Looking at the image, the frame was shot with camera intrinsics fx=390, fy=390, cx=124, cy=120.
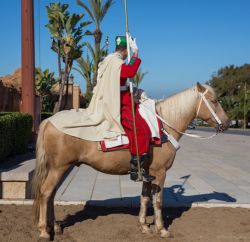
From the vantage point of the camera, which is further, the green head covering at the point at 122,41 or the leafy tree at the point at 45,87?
the leafy tree at the point at 45,87

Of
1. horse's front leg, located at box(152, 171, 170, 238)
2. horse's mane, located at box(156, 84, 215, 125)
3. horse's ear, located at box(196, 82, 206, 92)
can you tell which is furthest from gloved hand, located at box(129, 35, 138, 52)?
horse's front leg, located at box(152, 171, 170, 238)

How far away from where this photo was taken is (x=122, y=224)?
18.9ft

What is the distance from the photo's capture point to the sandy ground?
5199 mm

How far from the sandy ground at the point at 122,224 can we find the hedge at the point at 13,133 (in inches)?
118

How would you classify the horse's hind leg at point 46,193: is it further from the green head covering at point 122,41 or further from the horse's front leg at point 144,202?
the green head covering at point 122,41

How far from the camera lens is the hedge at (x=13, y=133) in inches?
360

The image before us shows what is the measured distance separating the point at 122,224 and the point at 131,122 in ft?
5.53

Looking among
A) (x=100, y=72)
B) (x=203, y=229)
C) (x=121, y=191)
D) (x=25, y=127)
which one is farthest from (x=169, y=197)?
(x=25, y=127)

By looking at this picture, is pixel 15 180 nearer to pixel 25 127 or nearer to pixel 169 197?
pixel 169 197

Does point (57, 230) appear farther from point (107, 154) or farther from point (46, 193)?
point (107, 154)

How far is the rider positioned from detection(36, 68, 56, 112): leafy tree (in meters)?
34.2

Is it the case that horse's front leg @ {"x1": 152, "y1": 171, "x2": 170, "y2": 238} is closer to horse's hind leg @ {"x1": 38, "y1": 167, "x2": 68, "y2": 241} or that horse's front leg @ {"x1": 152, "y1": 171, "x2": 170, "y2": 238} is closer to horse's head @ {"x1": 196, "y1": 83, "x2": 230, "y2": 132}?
horse's head @ {"x1": 196, "y1": 83, "x2": 230, "y2": 132}

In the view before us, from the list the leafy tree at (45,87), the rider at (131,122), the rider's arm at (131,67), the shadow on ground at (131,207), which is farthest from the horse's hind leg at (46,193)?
the leafy tree at (45,87)

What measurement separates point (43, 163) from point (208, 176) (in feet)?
20.3
